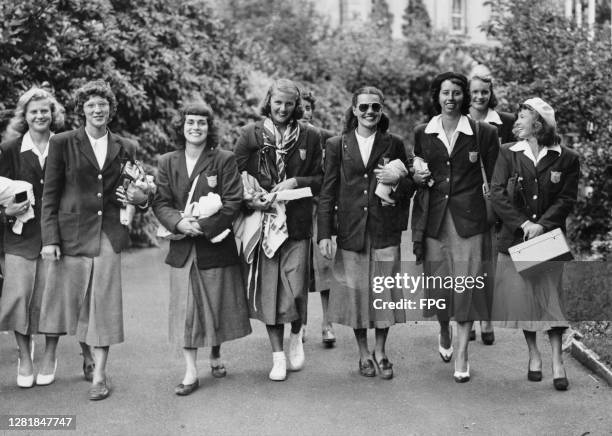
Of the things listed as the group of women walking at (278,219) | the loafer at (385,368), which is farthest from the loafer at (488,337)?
the loafer at (385,368)

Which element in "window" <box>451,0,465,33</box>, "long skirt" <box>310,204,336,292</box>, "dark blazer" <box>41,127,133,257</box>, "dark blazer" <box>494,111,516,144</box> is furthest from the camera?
"window" <box>451,0,465,33</box>

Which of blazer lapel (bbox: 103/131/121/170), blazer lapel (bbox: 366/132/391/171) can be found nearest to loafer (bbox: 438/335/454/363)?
blazer lapel (bbox: 366/132/391/171)

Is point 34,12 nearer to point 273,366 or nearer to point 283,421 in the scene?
point 273,366

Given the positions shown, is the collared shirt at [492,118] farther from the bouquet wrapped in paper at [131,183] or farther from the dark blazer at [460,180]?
the bouquet wrapped in paper at [131,183]

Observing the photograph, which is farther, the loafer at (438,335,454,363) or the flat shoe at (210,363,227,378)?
the loafer at (438,335,454,363)

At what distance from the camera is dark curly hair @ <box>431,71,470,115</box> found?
6.87 meters

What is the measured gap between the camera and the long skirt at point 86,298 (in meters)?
6.50

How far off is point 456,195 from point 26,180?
3.30m

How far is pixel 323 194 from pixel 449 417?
78.7 inches

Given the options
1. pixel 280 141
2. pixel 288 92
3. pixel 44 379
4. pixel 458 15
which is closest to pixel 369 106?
pixel 288 92

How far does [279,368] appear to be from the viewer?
6801 millimetres

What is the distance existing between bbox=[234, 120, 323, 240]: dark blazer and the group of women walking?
11mm

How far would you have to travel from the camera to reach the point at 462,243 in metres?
6.88

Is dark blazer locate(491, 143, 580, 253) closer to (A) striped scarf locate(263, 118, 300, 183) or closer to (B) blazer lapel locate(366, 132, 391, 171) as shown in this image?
(B) blazer lapel locate(366, 132, 391, 171)
